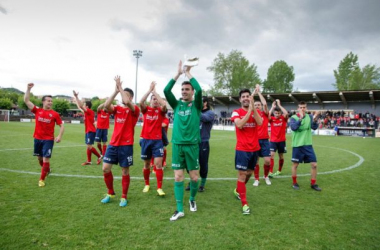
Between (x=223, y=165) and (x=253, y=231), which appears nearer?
(x=253, y=231)

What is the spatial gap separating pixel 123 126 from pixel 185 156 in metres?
1.59

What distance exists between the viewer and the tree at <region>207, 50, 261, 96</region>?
Result: 5912cm

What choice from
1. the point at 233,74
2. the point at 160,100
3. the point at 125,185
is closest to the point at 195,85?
the point at 160,100

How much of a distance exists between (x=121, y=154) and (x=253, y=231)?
292cm

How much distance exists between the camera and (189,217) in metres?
4.04

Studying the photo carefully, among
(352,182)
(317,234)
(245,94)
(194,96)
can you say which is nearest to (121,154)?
(194,96)

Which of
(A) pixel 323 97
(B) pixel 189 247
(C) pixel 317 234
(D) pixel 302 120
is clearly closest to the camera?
(B) pixel 189 247

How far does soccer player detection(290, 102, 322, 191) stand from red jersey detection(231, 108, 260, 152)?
6.55ft

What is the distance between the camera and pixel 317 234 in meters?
3.49

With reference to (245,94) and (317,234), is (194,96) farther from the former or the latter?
(317,234)

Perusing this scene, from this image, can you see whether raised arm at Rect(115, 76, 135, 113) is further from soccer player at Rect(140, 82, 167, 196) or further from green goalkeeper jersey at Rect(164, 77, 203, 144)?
green goalkeeper jersey at Rect(164, 77, 203, 144)

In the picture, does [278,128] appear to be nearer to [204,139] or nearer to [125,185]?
[204,139]

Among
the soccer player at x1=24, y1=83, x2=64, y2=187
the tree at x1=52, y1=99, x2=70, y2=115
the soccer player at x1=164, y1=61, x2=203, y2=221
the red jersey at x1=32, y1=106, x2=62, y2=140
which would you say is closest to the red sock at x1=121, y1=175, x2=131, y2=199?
the soccer player at x1=164, y1=61, x2=203, y2=221

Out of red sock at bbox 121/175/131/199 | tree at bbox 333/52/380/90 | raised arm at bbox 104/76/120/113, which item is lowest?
red sock at bbox 121/175/131/199
